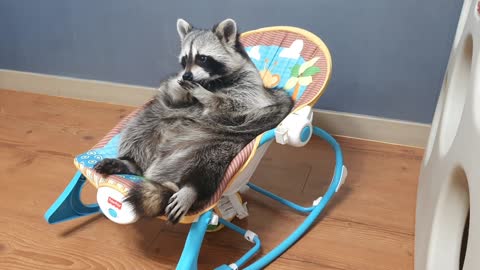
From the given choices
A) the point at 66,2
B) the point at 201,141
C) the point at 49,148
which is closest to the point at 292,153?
the point at 201,141

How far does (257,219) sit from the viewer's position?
1.52 metres

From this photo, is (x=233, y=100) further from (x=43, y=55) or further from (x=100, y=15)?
(x=43, y=55)

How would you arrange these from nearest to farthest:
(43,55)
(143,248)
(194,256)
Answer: (194,256) < (143,248) < (43,55)

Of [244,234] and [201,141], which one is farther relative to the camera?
[244,234]

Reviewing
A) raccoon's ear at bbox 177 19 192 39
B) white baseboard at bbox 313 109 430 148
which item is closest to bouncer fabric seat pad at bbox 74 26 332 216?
raccoon's ear at bbox 177 19 192 39

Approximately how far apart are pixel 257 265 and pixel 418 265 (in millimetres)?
416

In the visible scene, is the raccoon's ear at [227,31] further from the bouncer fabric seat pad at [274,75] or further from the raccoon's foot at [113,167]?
the raccoon's foot at [113,167]

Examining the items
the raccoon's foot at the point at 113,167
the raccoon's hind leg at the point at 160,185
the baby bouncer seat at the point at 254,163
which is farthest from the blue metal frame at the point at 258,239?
the raccoon's foot at the point at 113,167

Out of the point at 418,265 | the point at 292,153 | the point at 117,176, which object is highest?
the point at 117,176

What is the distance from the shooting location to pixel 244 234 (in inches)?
55.2

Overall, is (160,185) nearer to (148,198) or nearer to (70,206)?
(148,198)

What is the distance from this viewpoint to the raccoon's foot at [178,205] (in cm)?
107

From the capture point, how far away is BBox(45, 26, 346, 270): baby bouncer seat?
1143 mm

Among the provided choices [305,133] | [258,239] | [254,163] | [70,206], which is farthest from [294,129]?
[70,206]
